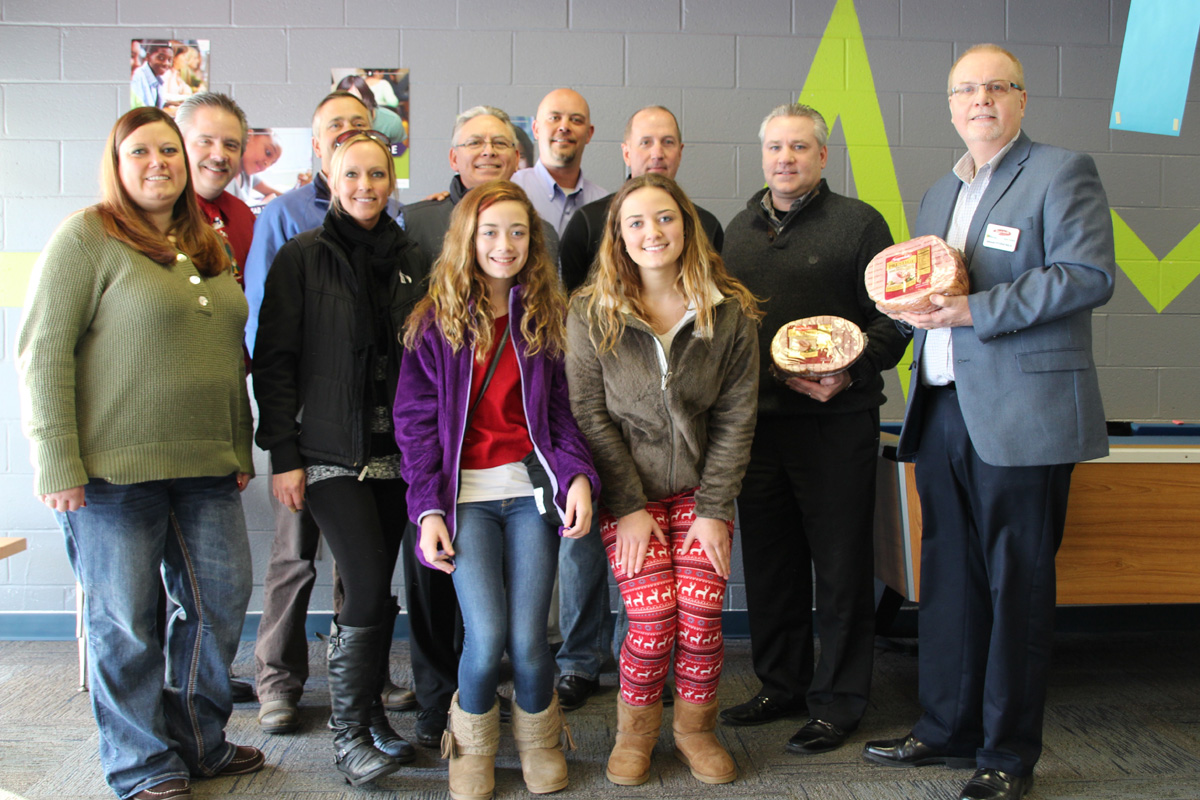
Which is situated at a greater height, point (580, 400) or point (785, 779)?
point (580, 400)

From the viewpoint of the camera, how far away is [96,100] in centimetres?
305

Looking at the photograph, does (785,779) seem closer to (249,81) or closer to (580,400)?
(580,400)

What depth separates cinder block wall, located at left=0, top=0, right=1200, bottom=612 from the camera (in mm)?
3047

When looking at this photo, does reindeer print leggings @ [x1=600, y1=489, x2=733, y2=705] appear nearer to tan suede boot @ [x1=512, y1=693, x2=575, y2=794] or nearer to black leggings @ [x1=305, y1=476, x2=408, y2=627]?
tan suede boot @ [x1=512, y1=693, x2=575, y2=794]

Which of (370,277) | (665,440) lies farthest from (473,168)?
(665,440)

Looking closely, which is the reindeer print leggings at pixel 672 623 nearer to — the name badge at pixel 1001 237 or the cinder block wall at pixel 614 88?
the name badge at pixel 1001 237

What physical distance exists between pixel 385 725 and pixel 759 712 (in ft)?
3.33

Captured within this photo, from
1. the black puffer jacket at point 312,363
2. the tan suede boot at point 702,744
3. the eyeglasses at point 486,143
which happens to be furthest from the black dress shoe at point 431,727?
the eyeglasses at point 486,143

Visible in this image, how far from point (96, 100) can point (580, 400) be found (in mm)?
2345

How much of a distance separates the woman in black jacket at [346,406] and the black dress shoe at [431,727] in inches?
5.2

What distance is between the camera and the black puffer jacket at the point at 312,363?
196 cm

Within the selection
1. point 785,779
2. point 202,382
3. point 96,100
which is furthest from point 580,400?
point 96,100

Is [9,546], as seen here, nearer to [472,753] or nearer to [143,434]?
[143,434]

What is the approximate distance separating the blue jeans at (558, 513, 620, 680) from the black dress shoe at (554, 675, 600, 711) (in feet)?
0.06
